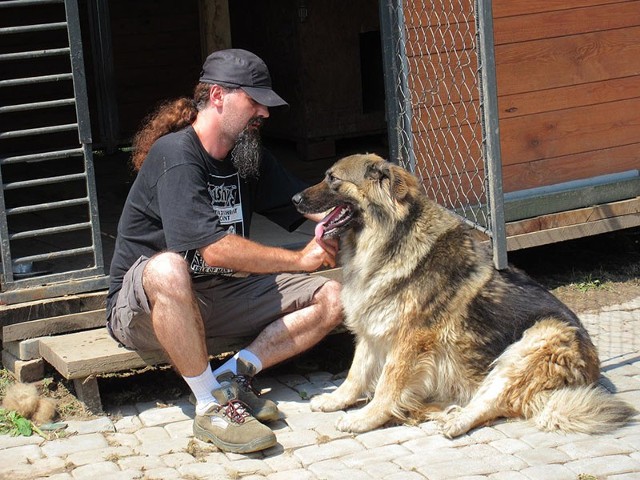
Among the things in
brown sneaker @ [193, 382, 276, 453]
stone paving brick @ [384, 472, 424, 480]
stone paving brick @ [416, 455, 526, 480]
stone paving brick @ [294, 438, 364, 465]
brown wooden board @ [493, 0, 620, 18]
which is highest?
brown wooden board @ [493, 0, 620, 18]

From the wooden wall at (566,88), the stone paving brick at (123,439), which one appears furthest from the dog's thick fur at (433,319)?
the wooden wall at (566,88)

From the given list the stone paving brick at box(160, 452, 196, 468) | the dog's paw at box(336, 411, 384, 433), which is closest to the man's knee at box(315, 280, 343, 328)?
the dog's paw at box(336, 411, 384, 433)

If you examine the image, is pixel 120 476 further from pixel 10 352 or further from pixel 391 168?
pixel 391 168

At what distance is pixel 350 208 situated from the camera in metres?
4.42

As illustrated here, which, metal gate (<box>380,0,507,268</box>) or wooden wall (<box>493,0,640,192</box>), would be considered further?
wooden wall (<box>493,0,640,192</box>)

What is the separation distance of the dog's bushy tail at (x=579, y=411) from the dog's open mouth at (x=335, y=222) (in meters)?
1.17

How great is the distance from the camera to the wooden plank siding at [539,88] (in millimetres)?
5914

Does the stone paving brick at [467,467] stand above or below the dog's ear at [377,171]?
below

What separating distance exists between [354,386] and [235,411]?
2.29 feet

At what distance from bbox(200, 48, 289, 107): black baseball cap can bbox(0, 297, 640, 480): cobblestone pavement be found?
4.98 feet

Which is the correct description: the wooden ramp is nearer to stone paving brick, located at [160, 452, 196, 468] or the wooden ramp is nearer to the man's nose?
stone paving brick, located at [160, 452, 196, 468]

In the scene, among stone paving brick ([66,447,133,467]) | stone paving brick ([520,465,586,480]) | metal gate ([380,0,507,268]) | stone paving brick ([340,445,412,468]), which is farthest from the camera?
metal gate ([380,0,507,268])

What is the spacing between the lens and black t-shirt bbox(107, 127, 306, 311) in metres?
4.32

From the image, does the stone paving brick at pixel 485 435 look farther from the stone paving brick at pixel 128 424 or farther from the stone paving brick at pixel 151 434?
the stone paving brick at pixel 128 424
